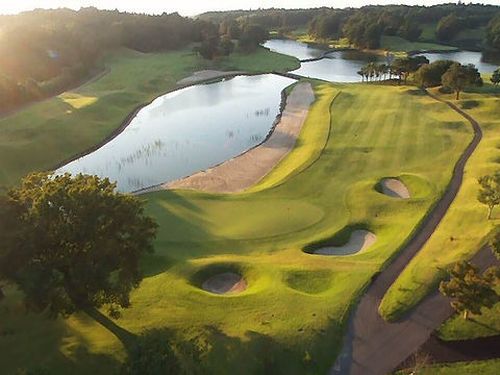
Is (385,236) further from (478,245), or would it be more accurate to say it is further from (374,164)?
→ (374,164)

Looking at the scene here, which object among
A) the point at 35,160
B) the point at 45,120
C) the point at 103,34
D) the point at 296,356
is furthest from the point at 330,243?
the point at 103,34

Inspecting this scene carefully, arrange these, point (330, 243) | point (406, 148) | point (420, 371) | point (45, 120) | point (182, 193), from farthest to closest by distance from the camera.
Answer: point (45, 120) < point (406, 148) < point (182, 193) < point (330, 243) < point (420, 371)

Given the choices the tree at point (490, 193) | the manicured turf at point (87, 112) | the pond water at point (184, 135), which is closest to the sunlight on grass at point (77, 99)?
the manicured turf at point (87, 112)

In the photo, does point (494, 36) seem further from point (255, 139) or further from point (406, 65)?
point (255, 139)

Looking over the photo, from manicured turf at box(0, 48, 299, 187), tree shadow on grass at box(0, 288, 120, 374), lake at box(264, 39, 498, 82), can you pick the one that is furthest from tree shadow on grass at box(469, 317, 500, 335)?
lake at box(264, 39, 498, 82)

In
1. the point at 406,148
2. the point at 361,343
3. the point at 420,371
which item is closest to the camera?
the point at 420,371

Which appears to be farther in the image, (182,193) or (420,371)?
(182,193)

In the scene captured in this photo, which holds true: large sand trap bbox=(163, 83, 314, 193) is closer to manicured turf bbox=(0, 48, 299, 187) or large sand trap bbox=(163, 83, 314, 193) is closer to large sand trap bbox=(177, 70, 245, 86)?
manicured turf bbox=(0, 48, 299, 187)
